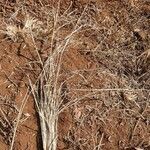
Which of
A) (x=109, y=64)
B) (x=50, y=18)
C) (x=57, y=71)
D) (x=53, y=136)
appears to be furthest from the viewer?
(x=50, y=18)

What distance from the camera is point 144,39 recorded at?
3207mm

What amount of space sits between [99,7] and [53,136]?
1205 millimetres

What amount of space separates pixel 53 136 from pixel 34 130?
14 cm

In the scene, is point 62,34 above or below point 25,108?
above

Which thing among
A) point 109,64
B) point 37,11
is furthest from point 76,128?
point 37,11

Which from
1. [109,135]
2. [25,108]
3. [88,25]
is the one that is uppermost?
[88,25]

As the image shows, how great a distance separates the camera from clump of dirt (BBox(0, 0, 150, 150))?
2.65 m

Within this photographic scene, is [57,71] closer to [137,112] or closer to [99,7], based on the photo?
[137,112]

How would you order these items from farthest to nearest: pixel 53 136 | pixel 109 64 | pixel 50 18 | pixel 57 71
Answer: pixel 50 18, pixel 109 64, pixel 57 71, pixel 53 136

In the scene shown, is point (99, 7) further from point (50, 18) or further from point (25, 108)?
point (25, 108)

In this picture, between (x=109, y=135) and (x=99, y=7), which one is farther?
(x=99, y=7)

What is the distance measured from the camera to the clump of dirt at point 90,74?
2.65 m

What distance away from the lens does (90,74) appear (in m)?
2.92

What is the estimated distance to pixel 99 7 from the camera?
11.1 feet
